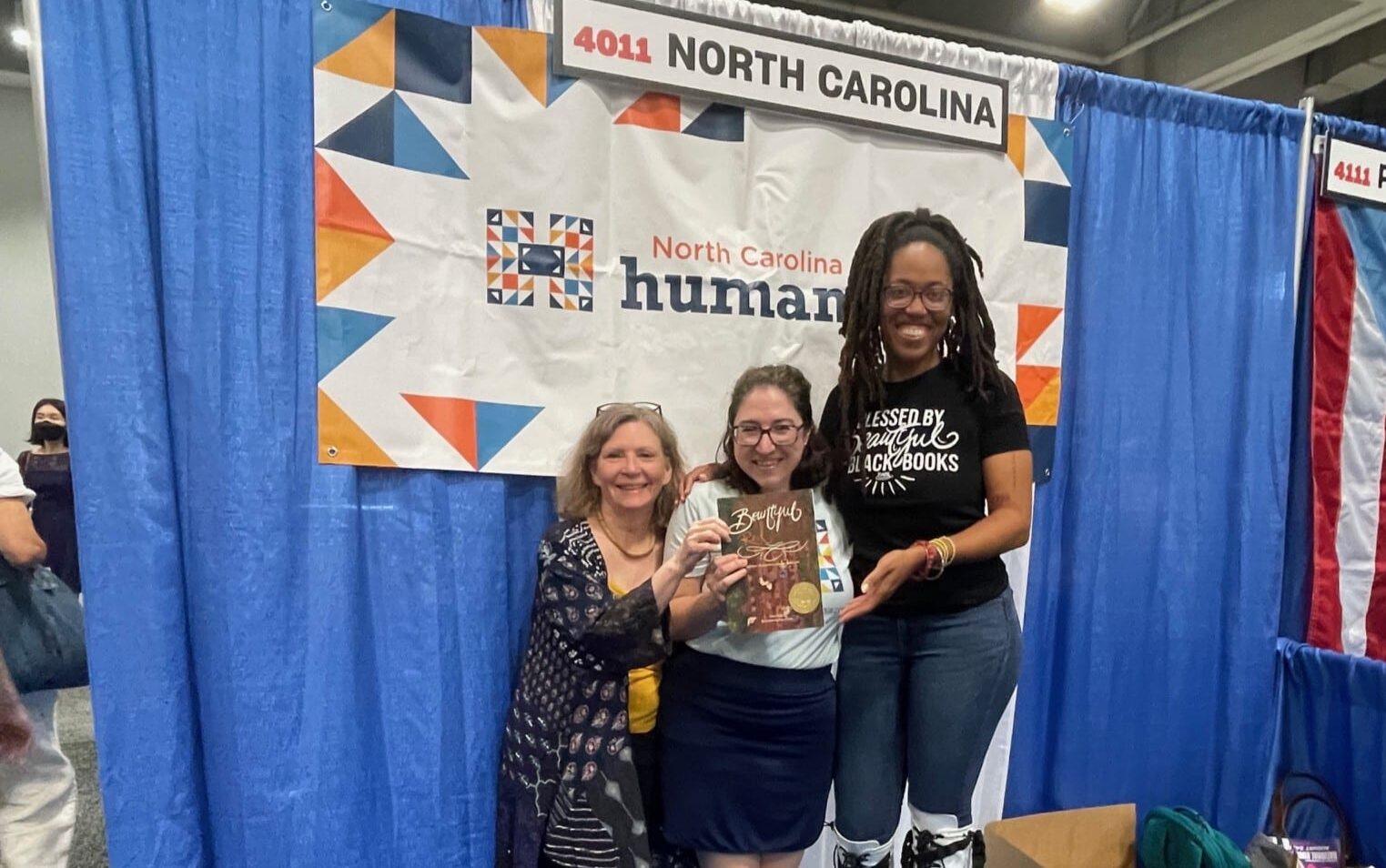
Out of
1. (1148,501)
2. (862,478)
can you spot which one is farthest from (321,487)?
(1148,501)

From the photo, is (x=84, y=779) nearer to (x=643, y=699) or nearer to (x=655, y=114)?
(x=643, y=699)

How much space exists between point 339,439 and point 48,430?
A: 181 cm

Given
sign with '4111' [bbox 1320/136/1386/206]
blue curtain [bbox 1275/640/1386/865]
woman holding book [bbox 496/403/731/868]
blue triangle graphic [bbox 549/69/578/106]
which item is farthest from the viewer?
sign with '4111' [bbox 1320/136/1386/206]

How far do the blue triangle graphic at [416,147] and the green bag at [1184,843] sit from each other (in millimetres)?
2175

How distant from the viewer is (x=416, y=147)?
1427mm

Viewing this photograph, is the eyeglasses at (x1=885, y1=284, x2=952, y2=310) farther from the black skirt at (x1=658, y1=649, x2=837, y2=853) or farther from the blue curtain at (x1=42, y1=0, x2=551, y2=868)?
the blue curtain at (x1=42, y1=0, x2=551, y2=868)

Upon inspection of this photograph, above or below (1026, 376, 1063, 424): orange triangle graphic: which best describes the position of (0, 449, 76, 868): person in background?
below

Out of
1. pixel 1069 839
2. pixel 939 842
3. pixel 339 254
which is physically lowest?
pixel 1069 839

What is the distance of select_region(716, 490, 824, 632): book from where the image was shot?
1196 millimetres

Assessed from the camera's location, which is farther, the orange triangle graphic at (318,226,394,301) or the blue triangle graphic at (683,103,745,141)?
the blue triangle graphic at (683,103,745,141)

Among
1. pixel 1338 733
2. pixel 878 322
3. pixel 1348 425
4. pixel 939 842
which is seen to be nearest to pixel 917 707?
pixel 939 842

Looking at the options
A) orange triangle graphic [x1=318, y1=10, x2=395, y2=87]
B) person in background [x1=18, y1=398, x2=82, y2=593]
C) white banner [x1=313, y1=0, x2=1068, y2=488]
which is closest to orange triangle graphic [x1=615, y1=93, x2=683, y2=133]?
white banner [x1=313, y1=0, x2=1068, y2=488]

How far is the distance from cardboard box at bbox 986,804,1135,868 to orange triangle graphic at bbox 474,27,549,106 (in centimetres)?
184

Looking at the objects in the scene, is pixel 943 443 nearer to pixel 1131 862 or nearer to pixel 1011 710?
pixel 1011 710
